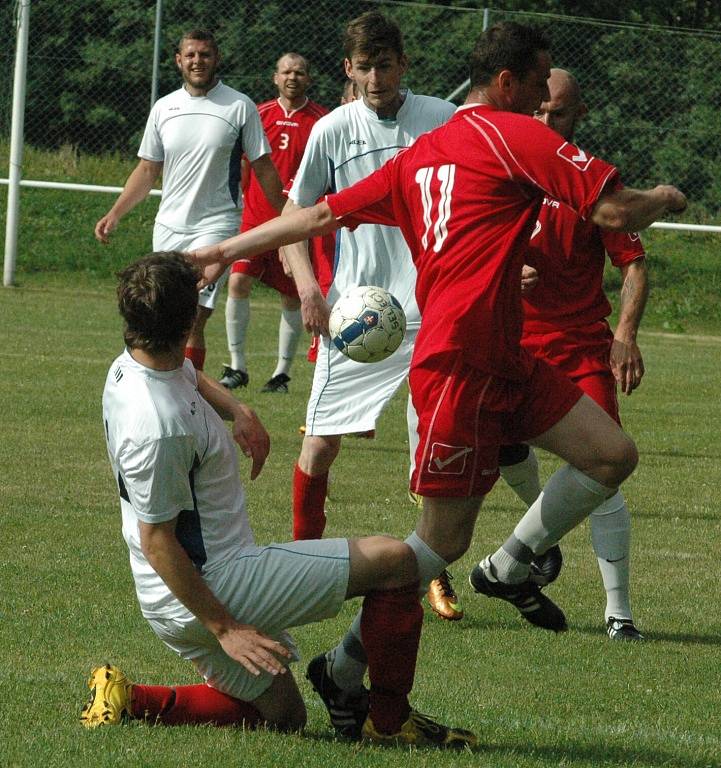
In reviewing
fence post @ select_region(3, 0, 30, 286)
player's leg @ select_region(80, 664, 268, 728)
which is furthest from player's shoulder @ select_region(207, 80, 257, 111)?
fence post @ select_region(3, 0, 30, 286)

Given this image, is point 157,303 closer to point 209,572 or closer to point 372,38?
point 209,572

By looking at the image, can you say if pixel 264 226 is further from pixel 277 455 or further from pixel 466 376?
pixel 277 455

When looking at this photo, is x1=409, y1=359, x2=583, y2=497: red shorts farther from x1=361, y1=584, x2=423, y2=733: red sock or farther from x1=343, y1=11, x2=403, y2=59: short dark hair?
x1=343, y1=11, x2=403, y2=59: short dark hair

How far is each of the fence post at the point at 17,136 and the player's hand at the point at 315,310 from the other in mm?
12259

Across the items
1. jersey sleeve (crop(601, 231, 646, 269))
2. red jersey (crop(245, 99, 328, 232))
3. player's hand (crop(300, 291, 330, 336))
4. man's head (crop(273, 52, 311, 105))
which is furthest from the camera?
red jersey (crop(245, 99, 328, 232))

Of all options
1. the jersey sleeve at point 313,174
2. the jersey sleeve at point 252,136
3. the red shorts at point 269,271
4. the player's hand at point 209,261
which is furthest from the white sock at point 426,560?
the red shorts at point 269,271

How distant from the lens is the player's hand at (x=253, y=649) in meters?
3.78

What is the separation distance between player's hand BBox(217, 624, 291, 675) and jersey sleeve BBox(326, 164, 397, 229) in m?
1.50

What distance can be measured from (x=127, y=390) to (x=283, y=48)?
17050 millimetres

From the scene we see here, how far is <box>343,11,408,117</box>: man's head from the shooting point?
20.1 feet

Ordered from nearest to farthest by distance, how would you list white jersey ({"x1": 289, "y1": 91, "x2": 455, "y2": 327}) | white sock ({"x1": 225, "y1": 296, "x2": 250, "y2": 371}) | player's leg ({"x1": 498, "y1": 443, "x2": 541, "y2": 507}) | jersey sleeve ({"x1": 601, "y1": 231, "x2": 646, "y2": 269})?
1. jersey sleeve ({"x1": 601, "y1": 231, "x2": 646, "y2": 269})
2. player's leg ({"x1": 498, "y1": 443, "x2": 541, "y2": 507})
3. white jersey ({"x1": 289, "y1": 91, "x2": 455, "y2": 327})
4. white sock ({"x1": 225, "y1": 296, "x2": 250, "y2": 371})

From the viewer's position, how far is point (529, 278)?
5664mm

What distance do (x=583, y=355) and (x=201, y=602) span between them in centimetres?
233

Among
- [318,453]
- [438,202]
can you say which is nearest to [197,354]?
[318,453]
